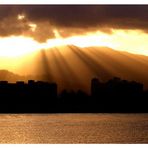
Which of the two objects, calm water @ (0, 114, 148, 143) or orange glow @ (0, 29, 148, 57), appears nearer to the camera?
orange glow @ (0, 29, 148, 57)

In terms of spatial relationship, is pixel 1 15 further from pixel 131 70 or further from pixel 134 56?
pixel 131 70

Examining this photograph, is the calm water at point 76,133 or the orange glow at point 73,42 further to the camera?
the calm water at point 76,133

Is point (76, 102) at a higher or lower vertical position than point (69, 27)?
lower

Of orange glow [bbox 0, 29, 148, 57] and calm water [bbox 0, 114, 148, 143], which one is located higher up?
orange glow [bbox 0, 29, 148, 57]

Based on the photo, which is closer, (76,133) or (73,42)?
(73,42)

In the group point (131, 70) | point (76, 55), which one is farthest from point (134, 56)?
point (76, 55)

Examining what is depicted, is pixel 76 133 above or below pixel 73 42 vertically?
below

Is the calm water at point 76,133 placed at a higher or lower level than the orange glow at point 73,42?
lower
